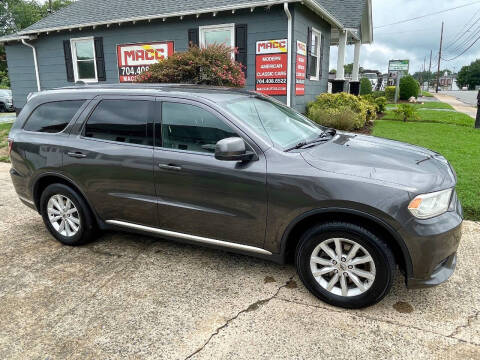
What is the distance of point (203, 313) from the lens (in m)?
2.80

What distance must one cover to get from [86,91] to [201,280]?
2286 mm

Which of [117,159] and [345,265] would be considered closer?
[345,265]

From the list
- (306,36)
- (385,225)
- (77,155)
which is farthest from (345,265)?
(306,36)

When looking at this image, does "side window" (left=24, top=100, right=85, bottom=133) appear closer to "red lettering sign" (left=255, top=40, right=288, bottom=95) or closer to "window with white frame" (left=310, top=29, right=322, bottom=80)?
"red lettering sign" (left=255, top=40, right=288, bottom=95)

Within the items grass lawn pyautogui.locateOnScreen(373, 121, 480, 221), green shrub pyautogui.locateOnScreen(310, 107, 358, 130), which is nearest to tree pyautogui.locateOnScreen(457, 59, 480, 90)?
grass lawn pyautogui.locateOnScreen(373, 121, 480, 221)

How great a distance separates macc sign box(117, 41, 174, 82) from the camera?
11.2 m

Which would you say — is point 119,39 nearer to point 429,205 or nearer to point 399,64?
point 429,205

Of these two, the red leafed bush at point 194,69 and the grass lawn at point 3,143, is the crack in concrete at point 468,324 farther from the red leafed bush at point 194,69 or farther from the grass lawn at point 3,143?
the grass lawn at point 3,143

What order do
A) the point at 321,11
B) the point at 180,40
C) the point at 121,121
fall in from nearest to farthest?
the point at 121,121
the point at 321,11
the point at 180,40

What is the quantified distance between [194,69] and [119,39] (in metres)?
6.20

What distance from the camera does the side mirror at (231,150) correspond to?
2775mm

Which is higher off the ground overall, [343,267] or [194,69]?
[194,69]

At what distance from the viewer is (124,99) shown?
3555 mm

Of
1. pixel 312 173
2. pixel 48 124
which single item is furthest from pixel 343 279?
pixel 48 124
